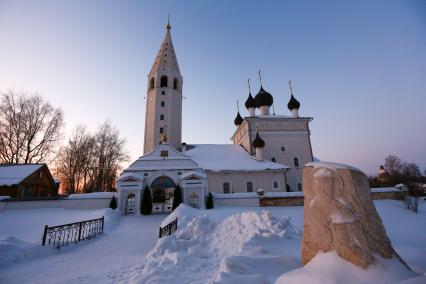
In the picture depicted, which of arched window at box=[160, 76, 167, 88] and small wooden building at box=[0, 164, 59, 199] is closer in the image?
small wooden building at box=[0, 164, 59, 199]

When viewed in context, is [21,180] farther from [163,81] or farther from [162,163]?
[163,81]

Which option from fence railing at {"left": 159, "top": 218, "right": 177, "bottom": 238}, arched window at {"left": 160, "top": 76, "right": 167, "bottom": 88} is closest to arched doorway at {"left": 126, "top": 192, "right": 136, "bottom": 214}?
fence railing at {"left": 159, "top": 218, "right": 177, "bottom": 238}

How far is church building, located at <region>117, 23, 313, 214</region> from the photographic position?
1938 cm

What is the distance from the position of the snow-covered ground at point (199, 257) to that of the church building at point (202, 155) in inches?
240

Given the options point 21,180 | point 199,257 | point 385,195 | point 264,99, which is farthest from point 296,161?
point 21,180

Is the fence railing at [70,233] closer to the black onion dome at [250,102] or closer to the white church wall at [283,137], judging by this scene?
the white church wall at [283,137]

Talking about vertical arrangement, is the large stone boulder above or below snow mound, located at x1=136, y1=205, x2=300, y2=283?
above

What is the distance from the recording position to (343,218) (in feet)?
12.4

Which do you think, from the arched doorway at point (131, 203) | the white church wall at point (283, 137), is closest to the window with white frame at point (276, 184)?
the white church wall at point (283, 137)

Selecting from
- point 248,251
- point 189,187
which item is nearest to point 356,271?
point 248,251

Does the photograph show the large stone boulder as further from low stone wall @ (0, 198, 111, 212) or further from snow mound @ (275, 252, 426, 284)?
low stone wall @ (0, 198, 111, 212)

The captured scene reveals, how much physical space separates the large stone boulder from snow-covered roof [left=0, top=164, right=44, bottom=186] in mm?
27143

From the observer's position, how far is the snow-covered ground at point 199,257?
3521 millimetres

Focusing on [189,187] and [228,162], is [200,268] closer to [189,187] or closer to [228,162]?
[189,187]
